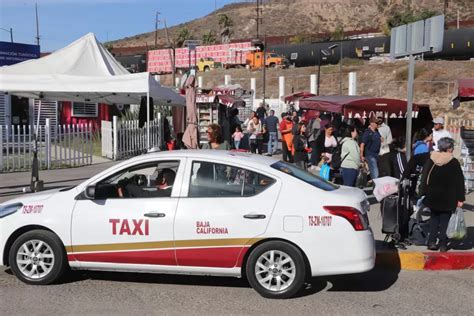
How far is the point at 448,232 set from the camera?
7.65 m

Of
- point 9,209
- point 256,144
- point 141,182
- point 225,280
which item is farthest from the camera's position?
point 256,144

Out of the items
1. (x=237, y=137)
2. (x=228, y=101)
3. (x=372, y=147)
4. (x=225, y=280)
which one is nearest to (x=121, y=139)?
(x=237, y=137)

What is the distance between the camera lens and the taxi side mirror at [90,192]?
6.03 m

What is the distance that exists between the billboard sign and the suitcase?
69.7 feet

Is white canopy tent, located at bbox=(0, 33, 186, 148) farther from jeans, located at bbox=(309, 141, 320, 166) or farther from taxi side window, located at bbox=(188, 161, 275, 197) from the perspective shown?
taxi side window, located at bbox=(188, 161, 275, 197)

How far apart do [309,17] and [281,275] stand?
125 m

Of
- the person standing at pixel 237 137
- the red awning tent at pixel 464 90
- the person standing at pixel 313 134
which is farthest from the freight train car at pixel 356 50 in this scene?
the red awning tent at pixel 464 90

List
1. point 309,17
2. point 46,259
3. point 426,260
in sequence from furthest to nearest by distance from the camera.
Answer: point 309,17
point 426,260
point 46,259

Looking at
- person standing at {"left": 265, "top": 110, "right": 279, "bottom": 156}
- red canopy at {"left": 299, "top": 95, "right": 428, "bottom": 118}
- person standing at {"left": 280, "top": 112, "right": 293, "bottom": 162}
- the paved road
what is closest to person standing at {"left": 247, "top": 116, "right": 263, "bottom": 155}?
person standing at {"left": 265, "top": 110, "right": 279, "bottom": 156}

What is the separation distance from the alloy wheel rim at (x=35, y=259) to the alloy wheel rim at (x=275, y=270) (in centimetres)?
219

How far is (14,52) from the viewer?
82.6 feet

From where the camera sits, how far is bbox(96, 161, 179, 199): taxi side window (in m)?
6.08

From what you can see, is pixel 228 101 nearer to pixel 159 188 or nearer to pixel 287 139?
pixel 287 139

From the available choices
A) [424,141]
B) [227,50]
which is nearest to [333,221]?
[424,141]
